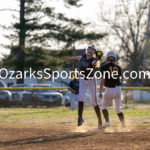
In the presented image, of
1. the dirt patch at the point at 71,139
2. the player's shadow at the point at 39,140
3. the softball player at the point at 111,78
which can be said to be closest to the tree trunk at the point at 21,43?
the dirt patch at the point at 71,139

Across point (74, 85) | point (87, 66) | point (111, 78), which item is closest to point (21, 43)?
point (74, 85)

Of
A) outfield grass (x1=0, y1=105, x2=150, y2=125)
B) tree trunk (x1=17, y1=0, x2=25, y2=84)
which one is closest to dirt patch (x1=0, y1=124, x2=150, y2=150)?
outfield grass (x1=0, y1=105, x2=150, y2=125)

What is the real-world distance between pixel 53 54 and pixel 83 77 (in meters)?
22.3

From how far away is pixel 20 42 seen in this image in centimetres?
3284

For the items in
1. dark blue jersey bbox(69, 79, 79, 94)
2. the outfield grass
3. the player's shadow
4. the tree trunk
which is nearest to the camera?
the player's shadow

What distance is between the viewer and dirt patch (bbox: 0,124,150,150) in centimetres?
863

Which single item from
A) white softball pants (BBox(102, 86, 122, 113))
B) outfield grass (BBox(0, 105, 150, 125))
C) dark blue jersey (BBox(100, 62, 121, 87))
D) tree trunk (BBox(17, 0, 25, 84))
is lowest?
outfield grass (BBox(0, 105, 150, 125))

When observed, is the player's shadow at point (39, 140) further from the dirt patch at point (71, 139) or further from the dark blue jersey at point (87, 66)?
the dark blue jersey at point (87, 66)

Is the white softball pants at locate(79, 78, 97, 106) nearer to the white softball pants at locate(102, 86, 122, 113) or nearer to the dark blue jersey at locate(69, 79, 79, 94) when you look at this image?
the white softball pants at locate(102, 86, 122, 113)

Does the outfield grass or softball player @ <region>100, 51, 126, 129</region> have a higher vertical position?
softball player @ <region>100, 51, 126, 129</region>

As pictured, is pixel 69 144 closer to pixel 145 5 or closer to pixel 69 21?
pixel 69 21

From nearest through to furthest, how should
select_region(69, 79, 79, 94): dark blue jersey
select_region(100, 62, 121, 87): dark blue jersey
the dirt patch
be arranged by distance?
the dirt patch < select_region(100, 62, 121, 87): dark blue jersey < select_region(69, 79, 79, 94): dark blue jersey

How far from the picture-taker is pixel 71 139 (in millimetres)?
9828

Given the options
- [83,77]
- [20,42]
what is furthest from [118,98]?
[20,42]
